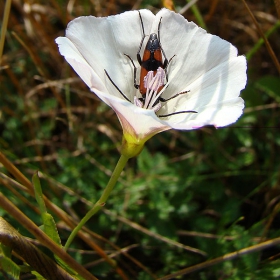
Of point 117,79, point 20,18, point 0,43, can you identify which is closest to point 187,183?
point 117,79

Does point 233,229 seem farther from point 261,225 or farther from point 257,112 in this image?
point 257,112

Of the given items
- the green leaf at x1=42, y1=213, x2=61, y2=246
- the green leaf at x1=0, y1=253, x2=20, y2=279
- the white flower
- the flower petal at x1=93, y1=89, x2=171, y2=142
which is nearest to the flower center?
the white flower

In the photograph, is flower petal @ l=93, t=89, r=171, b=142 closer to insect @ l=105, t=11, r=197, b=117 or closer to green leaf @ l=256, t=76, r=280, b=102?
insect @ l=105, t=11, r=197, b=117

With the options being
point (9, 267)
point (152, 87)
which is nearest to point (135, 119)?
point (152, 87)

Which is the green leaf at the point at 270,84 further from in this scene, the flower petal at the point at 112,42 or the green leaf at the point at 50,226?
the green leaf at the point at 50,226

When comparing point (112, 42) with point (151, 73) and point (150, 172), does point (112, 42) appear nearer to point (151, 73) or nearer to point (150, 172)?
point (151, 73)

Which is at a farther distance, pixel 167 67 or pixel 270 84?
pixel 270 84

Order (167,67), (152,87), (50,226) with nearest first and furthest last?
(50,226)
(152,87)
(167,67)
